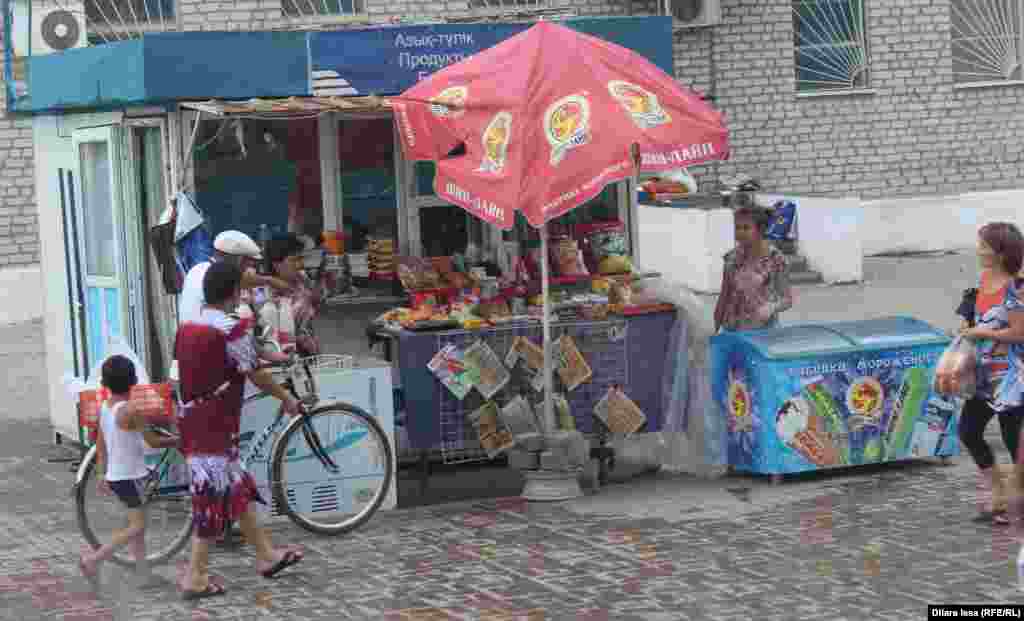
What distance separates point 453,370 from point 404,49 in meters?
Result: 2.04

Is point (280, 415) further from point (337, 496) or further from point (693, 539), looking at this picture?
point (693, 539)

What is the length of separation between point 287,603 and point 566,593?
1.25 meters

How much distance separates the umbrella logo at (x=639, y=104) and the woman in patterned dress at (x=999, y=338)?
1.88 m

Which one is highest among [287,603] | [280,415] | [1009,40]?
[1009,40]

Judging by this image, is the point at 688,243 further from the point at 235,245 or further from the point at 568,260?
the point at 235,245

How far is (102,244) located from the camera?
1112 cm

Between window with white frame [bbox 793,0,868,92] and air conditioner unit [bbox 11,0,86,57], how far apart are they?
11657mm

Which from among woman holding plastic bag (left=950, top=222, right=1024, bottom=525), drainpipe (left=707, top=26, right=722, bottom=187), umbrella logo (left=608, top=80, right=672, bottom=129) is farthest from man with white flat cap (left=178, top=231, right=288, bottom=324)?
drainpipe (left=707, top=26, right=722, bottom=187)

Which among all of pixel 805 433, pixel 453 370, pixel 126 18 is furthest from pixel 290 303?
pixel 126 18

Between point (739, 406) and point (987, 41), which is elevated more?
point (987, 41)

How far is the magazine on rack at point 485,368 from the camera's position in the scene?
9.65 m

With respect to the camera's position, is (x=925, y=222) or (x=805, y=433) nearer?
(x=805, y=433)

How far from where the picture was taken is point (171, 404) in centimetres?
829

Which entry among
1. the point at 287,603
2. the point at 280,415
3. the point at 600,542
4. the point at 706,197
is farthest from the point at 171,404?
the point at 706,197
